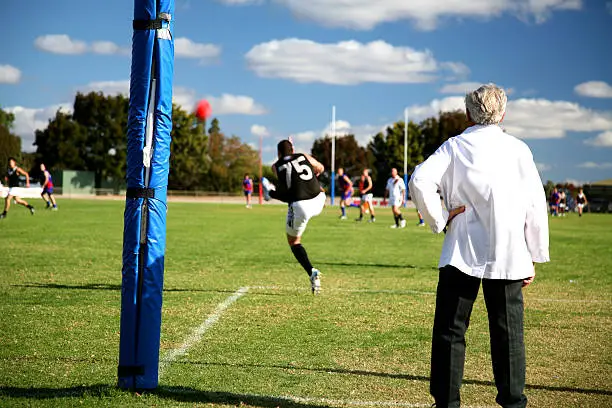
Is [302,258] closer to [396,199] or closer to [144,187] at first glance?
[144,187]

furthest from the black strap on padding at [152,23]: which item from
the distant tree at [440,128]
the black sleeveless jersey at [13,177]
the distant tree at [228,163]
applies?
the distant tree at [440,128]

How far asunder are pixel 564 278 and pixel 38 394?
1014 cm

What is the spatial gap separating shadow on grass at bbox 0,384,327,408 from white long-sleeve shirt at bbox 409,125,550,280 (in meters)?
1.61

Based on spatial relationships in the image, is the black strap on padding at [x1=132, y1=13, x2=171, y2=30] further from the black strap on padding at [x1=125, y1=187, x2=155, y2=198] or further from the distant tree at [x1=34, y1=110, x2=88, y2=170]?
the distant tree at [x1=34, y1=110, x2=88, y2=170]

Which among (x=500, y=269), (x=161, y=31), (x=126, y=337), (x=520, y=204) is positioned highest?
(x=161, y=31)

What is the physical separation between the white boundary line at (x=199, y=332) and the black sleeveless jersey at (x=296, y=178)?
5.30 ft

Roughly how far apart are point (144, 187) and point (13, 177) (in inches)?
1039

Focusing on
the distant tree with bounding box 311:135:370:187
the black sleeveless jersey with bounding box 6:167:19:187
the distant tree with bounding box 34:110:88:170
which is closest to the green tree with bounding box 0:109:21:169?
the distant tree with bounding box 34:110:88:170

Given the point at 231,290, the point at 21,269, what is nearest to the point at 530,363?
the point at 231,290

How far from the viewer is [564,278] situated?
12773 mm

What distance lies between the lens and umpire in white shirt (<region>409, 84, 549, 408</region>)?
166 inches

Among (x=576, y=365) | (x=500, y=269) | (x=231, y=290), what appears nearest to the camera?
(x=500, y=269)

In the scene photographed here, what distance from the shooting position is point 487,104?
4.26m

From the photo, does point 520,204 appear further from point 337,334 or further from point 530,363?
point 337,334
